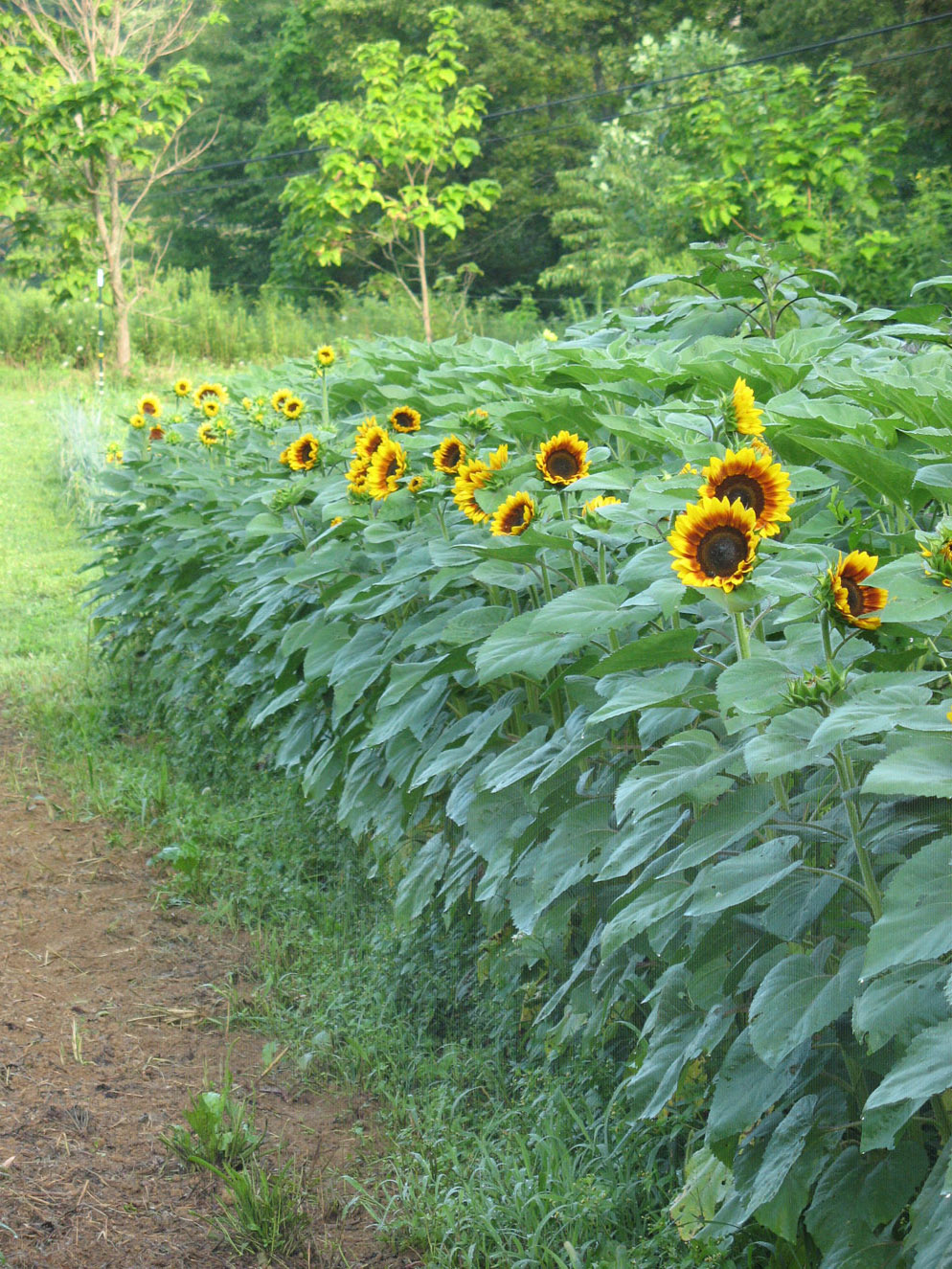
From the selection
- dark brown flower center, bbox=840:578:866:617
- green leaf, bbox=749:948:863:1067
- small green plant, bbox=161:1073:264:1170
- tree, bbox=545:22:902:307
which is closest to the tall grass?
tree, bbox=545:22:902:307

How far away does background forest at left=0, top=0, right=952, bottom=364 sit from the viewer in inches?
405

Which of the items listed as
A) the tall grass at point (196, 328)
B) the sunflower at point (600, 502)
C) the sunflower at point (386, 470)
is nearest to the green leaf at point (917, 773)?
the sunflower at point (600, 502)

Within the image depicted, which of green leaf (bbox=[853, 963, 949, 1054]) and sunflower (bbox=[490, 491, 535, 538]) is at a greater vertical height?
sunflower (bbox=[490, 491, 535, 538])

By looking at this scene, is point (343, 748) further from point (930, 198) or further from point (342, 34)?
point (342, 34)

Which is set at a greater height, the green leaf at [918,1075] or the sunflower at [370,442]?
the sunflower at [370,442]

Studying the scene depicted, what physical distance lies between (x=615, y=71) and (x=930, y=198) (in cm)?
1395

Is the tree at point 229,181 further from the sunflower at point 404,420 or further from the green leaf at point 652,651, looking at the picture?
the green leaf at point 652,651

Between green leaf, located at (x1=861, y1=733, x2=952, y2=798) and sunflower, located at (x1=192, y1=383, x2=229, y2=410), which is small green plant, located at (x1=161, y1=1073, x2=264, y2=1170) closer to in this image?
green leaf, located at (x1=861, y1=733, x2=952, y2=798)

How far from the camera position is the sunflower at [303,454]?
2.97 m

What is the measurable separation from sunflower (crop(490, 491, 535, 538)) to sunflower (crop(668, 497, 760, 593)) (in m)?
0.59

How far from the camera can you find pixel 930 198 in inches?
384

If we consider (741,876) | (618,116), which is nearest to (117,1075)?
(741,876)

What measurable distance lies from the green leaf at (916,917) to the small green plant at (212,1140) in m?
1.39

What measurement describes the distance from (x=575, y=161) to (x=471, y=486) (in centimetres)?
2167
